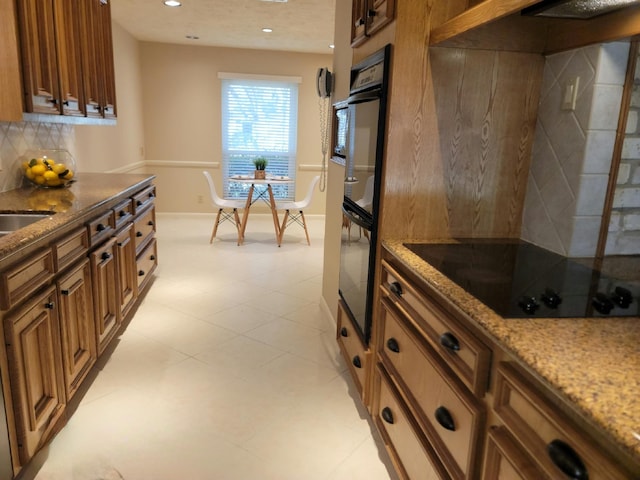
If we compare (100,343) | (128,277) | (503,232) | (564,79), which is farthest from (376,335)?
(128,277)

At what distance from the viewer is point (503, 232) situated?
1.87m

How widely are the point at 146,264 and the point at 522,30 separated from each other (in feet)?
9.62

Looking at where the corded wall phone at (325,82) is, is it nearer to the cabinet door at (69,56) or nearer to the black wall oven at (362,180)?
the black wall oven at (362,180)

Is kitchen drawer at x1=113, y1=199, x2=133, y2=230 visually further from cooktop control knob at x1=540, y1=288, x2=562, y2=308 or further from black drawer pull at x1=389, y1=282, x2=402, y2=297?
cooktop control knob at x1=540, y1=288, x2=562, y2=308

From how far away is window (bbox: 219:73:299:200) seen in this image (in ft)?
21.6

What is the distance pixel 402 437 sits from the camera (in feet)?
5.05

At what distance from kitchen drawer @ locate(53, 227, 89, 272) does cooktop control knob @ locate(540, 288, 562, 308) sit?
1701 mm

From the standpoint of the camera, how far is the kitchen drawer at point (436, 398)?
1.08m

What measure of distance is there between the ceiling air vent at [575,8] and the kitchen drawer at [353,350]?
1379 millimetres

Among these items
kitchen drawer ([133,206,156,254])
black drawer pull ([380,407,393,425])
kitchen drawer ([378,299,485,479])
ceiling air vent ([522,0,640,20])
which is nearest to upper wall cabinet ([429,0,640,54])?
ceiling air vent ([522,0,640,20])

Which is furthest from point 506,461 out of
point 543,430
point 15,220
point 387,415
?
point 15,220

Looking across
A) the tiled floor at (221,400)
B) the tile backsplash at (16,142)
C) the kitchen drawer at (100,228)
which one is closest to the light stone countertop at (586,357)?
the tiled floor at (221,400)

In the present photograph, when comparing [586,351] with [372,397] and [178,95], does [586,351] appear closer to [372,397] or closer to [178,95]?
[372,397]

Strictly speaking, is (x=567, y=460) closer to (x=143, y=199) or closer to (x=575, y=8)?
(x=575, y=8)
